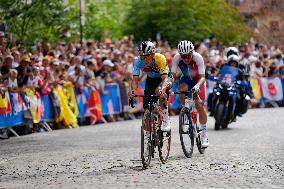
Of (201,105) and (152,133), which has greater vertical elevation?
(201,105)

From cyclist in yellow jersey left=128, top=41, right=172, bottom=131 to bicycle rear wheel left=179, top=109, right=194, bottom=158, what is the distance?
601 millimetres

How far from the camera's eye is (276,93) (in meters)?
35.3

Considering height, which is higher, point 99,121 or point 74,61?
point 74,61

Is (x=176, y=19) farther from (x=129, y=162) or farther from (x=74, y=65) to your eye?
(x=129, y=162)

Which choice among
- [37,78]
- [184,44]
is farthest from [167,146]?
[37,78]

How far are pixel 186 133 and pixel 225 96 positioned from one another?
23.3 feet

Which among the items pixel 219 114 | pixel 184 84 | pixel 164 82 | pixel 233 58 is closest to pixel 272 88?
pixel 233 58

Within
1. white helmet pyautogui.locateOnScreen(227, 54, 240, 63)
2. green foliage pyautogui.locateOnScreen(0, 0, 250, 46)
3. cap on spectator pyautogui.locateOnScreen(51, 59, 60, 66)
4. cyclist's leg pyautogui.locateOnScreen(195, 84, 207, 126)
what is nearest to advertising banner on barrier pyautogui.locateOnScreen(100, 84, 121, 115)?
cap on spectator pyautogui.locateOnScreen(51, 59, 60, 66)

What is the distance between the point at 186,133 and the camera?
16156 mm

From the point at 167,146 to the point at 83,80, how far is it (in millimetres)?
11340

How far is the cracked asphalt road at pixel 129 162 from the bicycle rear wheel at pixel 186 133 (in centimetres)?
19

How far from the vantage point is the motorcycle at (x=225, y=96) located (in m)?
22.9

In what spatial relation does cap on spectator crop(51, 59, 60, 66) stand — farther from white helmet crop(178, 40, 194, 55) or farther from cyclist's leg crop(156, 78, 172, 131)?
cyclist's leg crop(156, 78, 172, 131)

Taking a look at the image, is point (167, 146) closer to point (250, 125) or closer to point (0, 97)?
point (0, 97)
